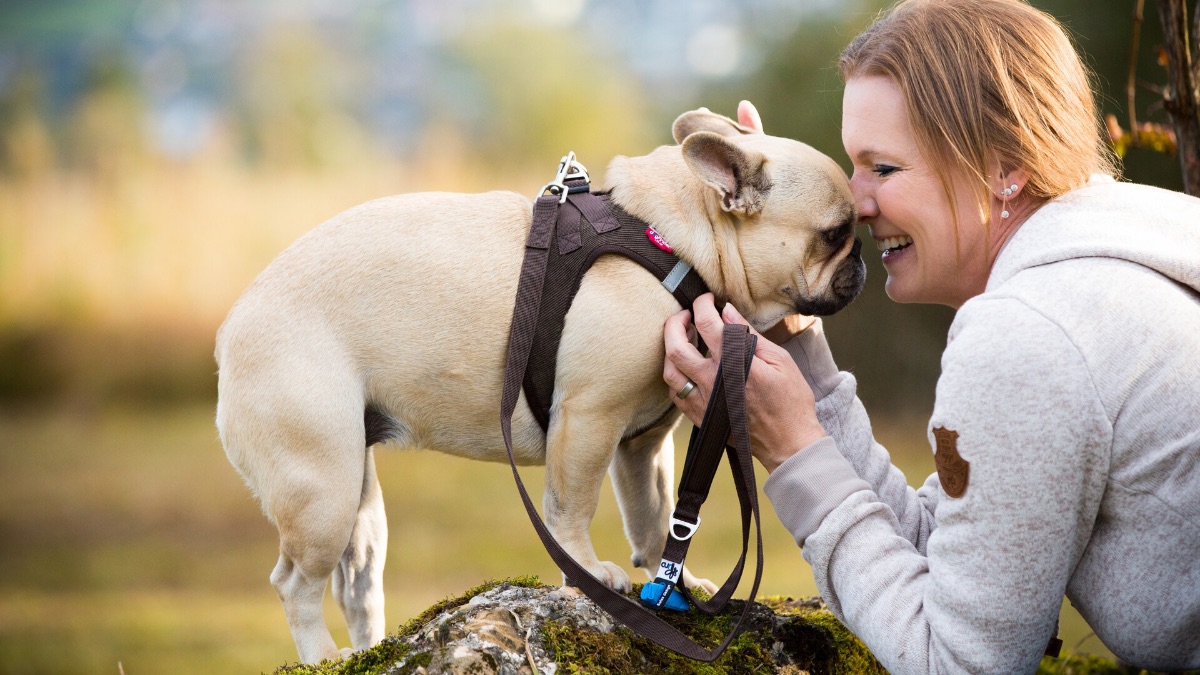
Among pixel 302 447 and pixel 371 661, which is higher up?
pixel 302 447

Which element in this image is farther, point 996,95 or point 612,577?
point 612,577

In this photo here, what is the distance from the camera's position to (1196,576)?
1540mm

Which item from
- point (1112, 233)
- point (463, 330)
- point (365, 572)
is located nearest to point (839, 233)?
point (1112, 233)

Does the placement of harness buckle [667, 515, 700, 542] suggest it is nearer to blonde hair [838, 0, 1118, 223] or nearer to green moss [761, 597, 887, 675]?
green moss [761, 597, 887, 675]

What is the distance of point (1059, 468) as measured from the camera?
4.76ft

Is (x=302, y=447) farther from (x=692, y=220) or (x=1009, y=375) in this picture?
(x=1009, y=375)

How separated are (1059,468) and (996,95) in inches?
29.3

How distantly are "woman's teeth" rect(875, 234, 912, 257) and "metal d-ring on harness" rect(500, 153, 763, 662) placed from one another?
0.42 m

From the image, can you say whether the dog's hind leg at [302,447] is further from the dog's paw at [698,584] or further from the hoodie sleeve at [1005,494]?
the hoodie sleeve at [1005,494]

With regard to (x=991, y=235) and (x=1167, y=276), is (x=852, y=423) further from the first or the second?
(x=1167, y=276)

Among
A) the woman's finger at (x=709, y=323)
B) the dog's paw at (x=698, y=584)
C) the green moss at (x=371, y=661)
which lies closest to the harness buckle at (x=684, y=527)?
the woman's finger at (x=709, y=323)

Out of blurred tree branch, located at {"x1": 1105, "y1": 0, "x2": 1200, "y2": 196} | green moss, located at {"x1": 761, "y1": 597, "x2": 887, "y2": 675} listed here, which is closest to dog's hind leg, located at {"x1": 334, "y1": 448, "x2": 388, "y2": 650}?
green moss, located at {"x1": 761, "y1": 597, "x2": 887, "y2": 675}

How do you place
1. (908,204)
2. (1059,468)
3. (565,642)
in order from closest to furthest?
1. (1059,468)
2. (565,642)
3. (908,204)

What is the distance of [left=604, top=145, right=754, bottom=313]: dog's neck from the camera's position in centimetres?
215
